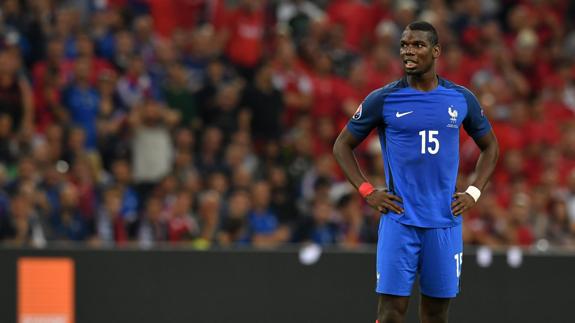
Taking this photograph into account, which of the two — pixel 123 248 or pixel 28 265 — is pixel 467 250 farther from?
pixel 28 265

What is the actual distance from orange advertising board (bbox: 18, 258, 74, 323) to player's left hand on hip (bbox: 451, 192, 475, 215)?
12.9 ft

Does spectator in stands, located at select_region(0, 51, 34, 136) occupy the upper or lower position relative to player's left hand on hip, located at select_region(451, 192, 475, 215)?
upper

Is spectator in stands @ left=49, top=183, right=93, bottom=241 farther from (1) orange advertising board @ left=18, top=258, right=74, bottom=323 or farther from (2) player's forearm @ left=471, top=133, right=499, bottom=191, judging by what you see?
(2) player's forearm @ left=471, top=133, right=499, bottom=191

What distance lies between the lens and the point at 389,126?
→ 22.8ft

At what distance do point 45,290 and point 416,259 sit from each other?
12.8ft

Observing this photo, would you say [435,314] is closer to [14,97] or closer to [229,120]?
[229,120]

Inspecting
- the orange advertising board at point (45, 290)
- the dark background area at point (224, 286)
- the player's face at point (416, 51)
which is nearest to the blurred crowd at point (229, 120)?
the orange advertising board at point (45, 290)

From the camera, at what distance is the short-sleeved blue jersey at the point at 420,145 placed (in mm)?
6855

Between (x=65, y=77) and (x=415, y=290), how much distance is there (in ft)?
15.9

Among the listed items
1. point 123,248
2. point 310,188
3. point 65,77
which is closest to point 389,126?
point 123,248

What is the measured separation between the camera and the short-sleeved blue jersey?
6855 millimetres

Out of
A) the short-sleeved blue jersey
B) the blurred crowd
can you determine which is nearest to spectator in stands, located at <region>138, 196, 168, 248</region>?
the blurred crowd

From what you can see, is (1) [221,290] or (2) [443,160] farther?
(1) [221,290]

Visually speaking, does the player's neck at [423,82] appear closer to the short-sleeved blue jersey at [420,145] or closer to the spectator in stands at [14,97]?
the short-sleeved blue jersey at [420,145]
